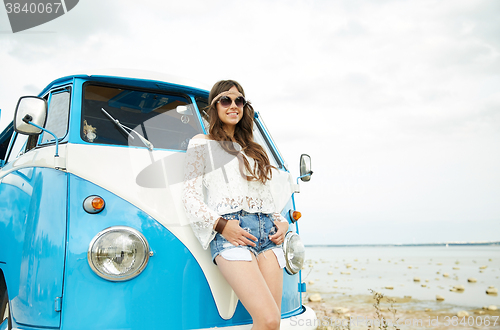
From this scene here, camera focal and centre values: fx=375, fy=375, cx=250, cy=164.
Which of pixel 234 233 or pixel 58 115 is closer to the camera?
pixel 234 233

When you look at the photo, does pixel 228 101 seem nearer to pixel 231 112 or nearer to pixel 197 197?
pixel 231 112

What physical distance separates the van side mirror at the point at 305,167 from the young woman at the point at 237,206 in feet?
4.18

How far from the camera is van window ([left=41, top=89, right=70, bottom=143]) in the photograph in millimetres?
2756

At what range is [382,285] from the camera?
9.66 m

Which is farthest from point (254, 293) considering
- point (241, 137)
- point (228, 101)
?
point (228, 101)

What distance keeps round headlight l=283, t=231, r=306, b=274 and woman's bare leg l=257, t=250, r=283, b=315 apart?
540mm

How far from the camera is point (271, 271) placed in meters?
2.30

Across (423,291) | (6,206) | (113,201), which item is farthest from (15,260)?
(423,291)

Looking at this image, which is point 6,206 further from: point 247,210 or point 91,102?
point 247,210

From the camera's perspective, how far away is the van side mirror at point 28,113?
2.56 meters

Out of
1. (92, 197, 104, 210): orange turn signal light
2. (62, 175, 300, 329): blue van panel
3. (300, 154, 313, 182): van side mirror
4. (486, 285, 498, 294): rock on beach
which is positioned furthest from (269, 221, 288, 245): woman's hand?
(486, 285, 498, 294): rock on beach

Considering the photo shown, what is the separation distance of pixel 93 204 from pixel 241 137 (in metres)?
1.05

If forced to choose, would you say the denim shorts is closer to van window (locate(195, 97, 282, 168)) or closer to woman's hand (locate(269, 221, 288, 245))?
woman's hand (locate(269, 221, 288, 245))

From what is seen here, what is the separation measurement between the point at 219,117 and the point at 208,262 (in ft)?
3.16
